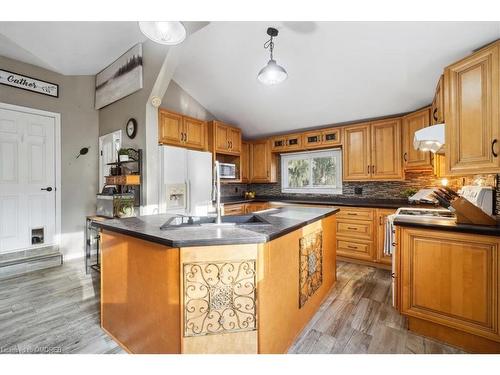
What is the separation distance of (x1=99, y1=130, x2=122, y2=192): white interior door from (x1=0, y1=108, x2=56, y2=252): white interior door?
0.60 m

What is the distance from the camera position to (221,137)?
4.22 meters

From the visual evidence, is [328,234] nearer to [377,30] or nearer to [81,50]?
[377,30]

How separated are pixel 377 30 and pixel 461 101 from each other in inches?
40.1

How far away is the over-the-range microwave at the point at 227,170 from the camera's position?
13.6 ft

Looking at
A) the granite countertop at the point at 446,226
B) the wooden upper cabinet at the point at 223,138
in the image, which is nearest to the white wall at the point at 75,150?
the wooden upper cabinet at the point at 223,138

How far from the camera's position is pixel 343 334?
6.02ft

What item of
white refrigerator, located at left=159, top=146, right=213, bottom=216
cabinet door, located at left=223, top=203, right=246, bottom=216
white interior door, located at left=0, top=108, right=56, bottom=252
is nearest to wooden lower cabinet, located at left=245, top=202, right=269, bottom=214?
cabinet door, located at left=223, top=203, right=246, bottom=216

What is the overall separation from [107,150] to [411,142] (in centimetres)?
457

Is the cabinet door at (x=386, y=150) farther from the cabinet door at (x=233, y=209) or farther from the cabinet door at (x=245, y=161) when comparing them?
the cabinet door at (x=245, y=161)

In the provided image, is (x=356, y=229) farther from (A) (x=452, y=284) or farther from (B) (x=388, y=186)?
(A) (x=452, y=284)

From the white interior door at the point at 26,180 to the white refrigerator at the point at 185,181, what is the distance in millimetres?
1906

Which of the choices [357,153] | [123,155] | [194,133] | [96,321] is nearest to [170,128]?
[194,133]

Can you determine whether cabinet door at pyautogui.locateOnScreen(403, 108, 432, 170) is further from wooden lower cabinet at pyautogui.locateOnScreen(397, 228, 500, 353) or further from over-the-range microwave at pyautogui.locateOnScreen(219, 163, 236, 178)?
over-the-range microwave at pyautogui.locateOnScreen(219, 163, 236, 178)
